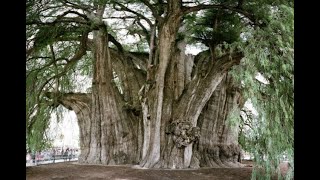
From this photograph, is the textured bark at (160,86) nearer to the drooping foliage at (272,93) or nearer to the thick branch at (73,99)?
the thick branch at (73,99)

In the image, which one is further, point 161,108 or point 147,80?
point 147,80

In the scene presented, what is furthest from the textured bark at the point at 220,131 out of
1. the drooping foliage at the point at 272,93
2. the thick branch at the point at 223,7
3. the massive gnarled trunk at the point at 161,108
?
the drooping foliage at the point at 272,93

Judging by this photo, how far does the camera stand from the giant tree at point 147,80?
823 centimetres

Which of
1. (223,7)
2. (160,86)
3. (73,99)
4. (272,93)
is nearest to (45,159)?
(73,99)

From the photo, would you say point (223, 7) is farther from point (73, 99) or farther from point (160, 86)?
point (73, 99)

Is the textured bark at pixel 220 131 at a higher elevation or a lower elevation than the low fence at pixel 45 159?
higher

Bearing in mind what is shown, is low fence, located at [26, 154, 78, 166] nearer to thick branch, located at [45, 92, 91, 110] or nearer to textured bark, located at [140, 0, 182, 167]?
thick branch, located at [45, 92, 91, 110]

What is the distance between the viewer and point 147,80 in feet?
29.6

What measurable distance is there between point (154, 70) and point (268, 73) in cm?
443

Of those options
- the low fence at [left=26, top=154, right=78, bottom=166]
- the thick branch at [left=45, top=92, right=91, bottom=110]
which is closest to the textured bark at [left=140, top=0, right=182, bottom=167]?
the thick branch at [left=45, top=92, right=91, bottom=110]

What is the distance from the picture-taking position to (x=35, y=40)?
6730 mm

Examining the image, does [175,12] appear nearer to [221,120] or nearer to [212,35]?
[212,35]
